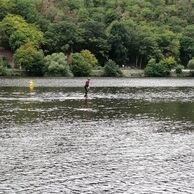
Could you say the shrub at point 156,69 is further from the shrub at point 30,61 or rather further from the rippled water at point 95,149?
the rippled water at point 95,149

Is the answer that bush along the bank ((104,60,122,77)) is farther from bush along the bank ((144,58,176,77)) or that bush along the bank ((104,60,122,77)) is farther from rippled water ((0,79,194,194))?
rippled water ((0,79,194,194))

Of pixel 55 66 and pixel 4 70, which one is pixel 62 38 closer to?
pixel 55 66

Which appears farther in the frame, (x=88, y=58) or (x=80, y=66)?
(x=88, y=58)

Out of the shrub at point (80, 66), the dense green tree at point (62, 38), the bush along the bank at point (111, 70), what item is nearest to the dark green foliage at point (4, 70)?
the shrub at point (80, 66)

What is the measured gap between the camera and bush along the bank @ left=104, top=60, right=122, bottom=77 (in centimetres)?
17762

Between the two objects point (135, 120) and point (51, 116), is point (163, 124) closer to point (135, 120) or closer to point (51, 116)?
point (135, 120)

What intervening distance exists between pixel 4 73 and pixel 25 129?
4762 inches

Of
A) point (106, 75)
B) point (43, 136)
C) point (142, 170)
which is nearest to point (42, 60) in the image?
point (106, 75)

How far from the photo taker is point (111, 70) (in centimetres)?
17850

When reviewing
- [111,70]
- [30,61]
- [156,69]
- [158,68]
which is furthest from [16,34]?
[158,68]

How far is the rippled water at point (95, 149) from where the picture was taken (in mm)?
28594

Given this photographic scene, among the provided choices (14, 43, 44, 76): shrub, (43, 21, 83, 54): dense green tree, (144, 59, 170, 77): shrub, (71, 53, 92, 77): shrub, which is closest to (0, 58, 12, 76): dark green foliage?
(14, 43, 44, 76): shrub

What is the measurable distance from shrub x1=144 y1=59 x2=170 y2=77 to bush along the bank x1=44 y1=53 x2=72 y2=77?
115 feet

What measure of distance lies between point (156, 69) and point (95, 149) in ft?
496
